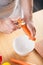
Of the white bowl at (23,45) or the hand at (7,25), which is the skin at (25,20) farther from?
the white bowl at (23,45)

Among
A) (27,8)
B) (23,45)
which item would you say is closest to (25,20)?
(27,8)

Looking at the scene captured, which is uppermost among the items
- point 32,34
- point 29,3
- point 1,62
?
point 29,3

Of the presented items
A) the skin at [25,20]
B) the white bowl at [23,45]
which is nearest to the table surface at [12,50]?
the white bowl at [23,45]

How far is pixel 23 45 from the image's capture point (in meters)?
0.80

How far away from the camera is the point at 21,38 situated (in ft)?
2.68

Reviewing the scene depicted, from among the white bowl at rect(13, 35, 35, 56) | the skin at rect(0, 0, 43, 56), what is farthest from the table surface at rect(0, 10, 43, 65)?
the skin at rect(0, 0, 43, 56)

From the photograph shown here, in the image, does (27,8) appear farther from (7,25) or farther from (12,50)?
(12,50)

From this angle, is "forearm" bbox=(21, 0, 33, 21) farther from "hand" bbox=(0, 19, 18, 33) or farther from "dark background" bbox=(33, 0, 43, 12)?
"dark background" bbox=(33, 0, 43, 12)

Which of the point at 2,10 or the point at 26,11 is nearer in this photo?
the point at 2,10

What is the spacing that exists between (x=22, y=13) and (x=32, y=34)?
0.09 meters

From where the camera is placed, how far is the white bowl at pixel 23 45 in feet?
2.55

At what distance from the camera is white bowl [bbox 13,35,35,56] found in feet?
2.55

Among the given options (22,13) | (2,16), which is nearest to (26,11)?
(22,13)

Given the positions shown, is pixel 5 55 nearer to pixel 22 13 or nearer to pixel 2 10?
pixel 22 13
